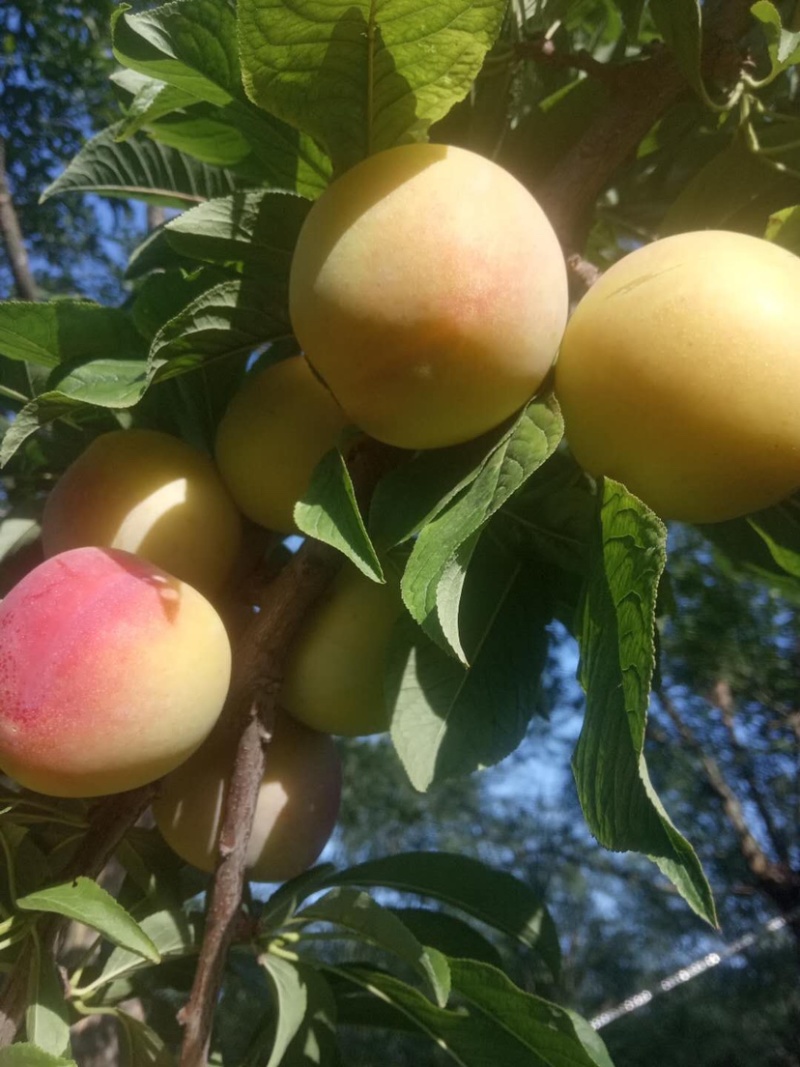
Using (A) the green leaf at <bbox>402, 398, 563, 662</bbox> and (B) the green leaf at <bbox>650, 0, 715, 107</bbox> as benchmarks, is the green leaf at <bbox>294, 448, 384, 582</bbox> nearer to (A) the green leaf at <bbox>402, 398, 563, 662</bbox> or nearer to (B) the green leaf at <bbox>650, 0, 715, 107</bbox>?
(A) the green leaf at <bbox>402, 398, 563, 662</bbox>

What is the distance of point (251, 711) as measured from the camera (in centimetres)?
67

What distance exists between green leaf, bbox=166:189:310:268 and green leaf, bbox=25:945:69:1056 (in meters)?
0.48

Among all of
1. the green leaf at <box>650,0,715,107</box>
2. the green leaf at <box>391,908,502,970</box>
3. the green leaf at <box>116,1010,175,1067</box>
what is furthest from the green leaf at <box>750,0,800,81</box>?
the green leaf at <box>116,1010,175,1067</box>

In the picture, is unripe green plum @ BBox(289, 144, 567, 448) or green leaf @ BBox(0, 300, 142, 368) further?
green leaf @ BBox(0, 300, 142, 368)

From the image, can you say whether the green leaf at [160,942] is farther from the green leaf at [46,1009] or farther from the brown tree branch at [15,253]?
the brown tree branch at [15,253]

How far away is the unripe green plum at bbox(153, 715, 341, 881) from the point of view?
0.72 meters

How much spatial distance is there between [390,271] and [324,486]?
14cm

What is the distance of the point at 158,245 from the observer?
873mm

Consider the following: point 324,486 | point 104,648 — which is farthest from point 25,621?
point 324,486

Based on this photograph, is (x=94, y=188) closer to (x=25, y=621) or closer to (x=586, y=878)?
(x=25, y=621)

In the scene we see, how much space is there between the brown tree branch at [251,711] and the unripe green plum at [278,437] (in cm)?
4

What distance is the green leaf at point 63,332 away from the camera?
2.10 ft

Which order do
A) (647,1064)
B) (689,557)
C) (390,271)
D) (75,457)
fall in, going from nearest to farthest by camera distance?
(390,271) → (75,457) → (689,557) → (647,1064)

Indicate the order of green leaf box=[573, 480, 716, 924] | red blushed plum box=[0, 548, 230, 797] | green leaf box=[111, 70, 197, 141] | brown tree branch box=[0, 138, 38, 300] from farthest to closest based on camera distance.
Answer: brown tree branch box=[0, 138, 38, 300] → green leaf box=[111, 70, 197, 141] → red blushed plum box=[0, 548, 230, 797] → green leaf box=[573, 480, 716, 924]
